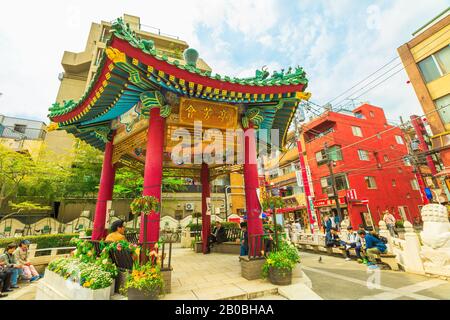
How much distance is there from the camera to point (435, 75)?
15.5 m

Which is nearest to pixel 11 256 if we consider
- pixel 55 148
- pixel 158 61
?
pixel 158 61

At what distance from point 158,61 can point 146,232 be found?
3985mm

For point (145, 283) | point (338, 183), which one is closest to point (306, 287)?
point (145, 283)

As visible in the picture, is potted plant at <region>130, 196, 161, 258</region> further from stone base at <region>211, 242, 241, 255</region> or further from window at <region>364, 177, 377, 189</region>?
window at <region>364, 177, 377, 189</region>

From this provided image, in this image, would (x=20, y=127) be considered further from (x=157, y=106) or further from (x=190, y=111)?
(x=190, y=111)

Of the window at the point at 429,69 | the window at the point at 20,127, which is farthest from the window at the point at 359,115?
the window at the point at 20,127

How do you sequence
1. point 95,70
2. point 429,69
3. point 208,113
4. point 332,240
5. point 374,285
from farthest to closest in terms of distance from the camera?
point 95,70
point 429,69
point 332,240
point 208,113
point 374,285

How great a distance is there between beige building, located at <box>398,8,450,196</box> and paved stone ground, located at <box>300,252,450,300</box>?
38.1 ft

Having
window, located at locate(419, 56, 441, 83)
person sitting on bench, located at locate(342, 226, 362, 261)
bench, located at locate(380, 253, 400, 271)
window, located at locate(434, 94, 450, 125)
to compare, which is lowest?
bench, located at locate(380, 253, 400, 271)

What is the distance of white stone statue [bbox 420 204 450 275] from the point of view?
650cm

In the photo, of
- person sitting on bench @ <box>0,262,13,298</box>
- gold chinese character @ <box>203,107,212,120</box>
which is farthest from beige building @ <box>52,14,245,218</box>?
gold chinese character @ <box>203,107,212,120</box>

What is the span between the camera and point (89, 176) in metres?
17.5

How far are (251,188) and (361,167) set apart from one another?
24.5 m
